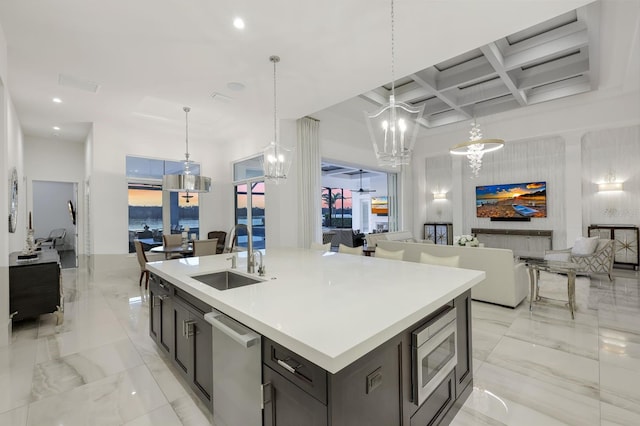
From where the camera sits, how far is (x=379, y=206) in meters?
13.4

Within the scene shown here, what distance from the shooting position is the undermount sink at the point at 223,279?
2.41 meters

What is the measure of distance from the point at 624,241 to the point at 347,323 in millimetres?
7788

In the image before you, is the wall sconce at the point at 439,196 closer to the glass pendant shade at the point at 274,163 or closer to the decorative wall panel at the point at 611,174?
the decorative wall panel at the point at 611,174

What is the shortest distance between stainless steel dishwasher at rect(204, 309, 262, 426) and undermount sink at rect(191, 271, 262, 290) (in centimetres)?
73

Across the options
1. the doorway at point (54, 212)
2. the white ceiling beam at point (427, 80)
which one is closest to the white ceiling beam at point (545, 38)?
the white ceiling beam at point (427, 80)

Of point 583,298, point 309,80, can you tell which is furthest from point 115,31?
point 583,298

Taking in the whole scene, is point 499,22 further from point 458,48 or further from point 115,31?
point 115,31

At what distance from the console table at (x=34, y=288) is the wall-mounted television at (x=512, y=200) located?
914 centimetres

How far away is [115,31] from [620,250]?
9311 millimetres

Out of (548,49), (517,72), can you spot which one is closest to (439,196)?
(517,72)

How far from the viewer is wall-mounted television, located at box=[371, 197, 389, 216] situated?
13.1 meters

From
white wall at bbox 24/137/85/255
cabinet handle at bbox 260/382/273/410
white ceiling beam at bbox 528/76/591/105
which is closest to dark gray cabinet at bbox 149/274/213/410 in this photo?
cabinet handle at bbox 260/382/273/410

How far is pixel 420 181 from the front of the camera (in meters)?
9.45

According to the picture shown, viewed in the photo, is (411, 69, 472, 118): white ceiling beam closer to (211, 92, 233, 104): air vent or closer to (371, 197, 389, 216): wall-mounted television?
(211, 92, 233, 104): air vent
